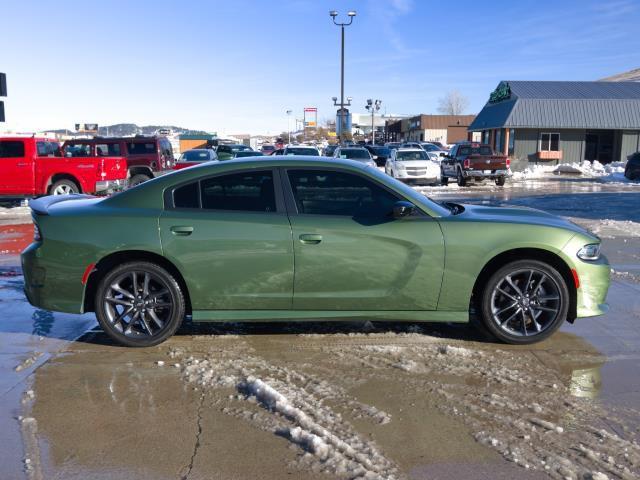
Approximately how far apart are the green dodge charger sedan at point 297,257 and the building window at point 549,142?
34.8 m

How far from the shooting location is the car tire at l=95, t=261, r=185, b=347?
4949mm

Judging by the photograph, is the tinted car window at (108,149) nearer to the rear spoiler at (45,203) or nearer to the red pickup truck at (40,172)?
the red pickup truck at (40,172)

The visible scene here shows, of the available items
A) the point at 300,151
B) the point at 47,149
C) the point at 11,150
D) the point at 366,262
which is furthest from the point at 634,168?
the point at 366,262

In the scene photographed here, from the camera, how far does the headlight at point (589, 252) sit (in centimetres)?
498

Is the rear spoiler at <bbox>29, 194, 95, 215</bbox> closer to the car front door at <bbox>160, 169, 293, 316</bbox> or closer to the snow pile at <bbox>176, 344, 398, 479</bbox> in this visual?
the car front door at <bbox>160, 169, 293, 316</bbox>

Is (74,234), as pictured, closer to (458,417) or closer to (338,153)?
(458,417)

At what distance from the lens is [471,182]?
79.7ft

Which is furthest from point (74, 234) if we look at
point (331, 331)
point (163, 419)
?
point (331, 331)

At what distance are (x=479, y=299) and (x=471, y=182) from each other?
65.9ft

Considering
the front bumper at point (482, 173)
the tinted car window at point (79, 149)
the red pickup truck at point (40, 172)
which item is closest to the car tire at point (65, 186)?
the red pickup truck at point (40, 172)

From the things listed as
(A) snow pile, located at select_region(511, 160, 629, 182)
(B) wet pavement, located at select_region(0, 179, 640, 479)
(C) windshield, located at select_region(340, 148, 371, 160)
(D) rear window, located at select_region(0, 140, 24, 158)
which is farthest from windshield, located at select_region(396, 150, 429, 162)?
(B) wet pavement, located at select_region(0, 179, 640, 479)

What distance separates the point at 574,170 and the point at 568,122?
4269mm

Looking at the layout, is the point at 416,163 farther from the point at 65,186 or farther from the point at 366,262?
the point at 366,262

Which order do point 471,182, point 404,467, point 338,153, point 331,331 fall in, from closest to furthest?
1. point 404,467
2. point 331,331
3. point 471,182
4. point 338,153
